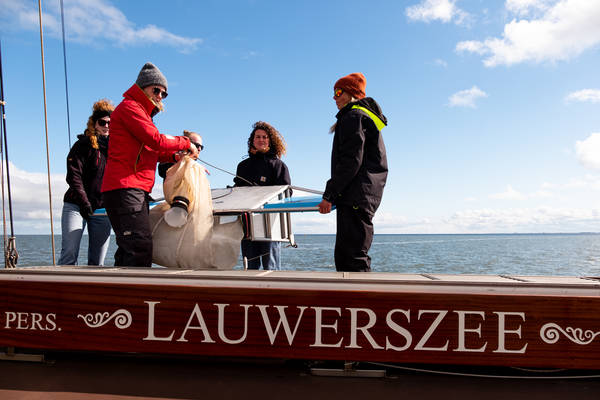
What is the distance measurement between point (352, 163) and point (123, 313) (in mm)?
1496

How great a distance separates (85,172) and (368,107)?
7.74 ft

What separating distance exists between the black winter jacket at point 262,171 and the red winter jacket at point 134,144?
174 cm

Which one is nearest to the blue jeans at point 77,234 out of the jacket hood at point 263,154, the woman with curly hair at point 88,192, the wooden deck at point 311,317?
the woman with curly hair at point 88,192

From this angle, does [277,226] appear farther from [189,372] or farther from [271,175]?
[189,372]

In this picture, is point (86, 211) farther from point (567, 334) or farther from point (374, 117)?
point (567, 334)

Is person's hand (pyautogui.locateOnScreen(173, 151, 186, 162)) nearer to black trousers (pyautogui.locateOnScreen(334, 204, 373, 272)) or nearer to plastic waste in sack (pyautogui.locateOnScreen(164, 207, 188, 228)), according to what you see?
plastic waste in sack (pyautogui.locateOnScreen(164, 207, 188, 228))

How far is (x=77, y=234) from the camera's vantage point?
137 inches

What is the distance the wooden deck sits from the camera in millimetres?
1607

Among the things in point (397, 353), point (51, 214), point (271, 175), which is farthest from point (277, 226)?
point (397, 353)

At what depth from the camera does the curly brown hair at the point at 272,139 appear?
14.0 feet

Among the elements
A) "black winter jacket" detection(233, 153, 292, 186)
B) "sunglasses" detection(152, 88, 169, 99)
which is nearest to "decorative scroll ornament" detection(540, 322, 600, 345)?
"sunglasses" detection(152, 88, 169, 99)

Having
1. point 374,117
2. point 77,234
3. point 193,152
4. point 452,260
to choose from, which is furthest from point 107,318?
point 452,260

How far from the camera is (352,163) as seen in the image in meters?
2.63

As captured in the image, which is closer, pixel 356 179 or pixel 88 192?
pixel 356 179
